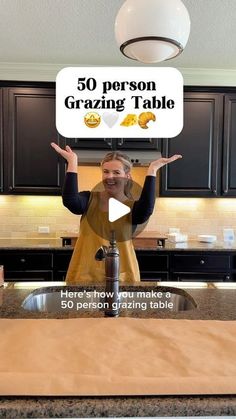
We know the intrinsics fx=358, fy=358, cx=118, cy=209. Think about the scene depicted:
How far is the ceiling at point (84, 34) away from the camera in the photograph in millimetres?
2217

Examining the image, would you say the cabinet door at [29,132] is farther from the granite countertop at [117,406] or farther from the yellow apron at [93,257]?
the granite countertop at [117,406]

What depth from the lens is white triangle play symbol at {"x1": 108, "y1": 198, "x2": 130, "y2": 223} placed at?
1547 millimetres

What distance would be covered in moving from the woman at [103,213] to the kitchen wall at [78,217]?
1.76 m

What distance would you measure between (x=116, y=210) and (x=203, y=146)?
6.29ft

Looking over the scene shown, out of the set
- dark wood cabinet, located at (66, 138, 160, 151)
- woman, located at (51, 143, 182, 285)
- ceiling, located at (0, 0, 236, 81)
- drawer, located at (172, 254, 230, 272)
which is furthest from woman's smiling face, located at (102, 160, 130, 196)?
dark wood cabinet, located at (66, 138, 160, 151)

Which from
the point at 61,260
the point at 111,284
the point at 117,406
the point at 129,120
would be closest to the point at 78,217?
the point at 61,260

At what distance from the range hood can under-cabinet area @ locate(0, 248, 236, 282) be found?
77 centimetres

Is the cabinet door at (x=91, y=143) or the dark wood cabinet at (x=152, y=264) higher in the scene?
the cabinet door at (x=91, y=143)

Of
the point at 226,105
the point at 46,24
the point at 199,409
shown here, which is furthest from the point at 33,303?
the point at 226,105

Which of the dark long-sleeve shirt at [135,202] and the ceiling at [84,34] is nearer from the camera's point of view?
the dark long-sleeve shirt at [135,202]

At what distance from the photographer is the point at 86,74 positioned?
3.04 metres

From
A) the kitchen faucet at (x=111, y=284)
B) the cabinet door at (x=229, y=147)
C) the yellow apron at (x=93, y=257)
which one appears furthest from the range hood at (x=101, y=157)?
the kitchen faucet at (x=111, y=284)

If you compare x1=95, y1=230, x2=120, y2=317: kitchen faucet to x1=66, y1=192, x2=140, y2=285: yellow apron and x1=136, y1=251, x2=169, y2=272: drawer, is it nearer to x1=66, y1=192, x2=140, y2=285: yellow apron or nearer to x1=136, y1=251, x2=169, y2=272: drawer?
x1=66, y1=192, x2=140, y2=285: yellow apron

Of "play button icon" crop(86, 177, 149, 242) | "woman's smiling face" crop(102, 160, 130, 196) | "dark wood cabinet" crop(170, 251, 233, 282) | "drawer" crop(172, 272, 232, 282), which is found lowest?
"drawer" crop(172, 272, 232, 282)
